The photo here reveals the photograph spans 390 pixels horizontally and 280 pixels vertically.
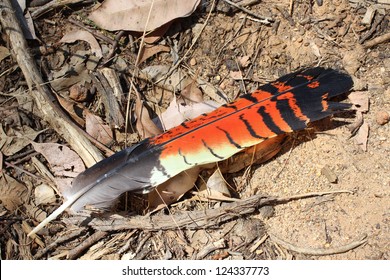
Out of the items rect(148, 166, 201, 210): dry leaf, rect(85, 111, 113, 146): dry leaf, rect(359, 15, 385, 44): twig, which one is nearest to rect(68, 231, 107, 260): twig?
rect(148, 166, 201, 210): dry leaf

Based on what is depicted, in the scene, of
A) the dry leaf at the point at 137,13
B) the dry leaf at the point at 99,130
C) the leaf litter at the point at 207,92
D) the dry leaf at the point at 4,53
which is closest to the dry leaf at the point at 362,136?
the leaf litter at the point at 207,92

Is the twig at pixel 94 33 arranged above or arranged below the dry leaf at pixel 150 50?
above

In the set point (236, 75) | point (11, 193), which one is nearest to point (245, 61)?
point (236, 75)

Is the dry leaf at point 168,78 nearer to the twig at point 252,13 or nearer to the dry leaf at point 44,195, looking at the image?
the twig at point 252,13

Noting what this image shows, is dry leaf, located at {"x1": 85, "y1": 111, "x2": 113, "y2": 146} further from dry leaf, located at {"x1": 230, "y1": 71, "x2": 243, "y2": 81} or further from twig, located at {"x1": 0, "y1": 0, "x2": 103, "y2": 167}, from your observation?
dry leaf, located at {"x1": 230, "y1": 71, "x2": 243, "y2": 81}

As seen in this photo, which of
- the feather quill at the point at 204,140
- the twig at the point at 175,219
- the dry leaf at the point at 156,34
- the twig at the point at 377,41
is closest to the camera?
the feather quill at the point at 204,140

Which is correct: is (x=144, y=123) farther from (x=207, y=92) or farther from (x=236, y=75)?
(x=236, y=75)
